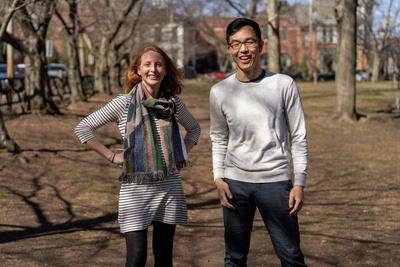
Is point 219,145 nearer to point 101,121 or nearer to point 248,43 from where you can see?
point 248,43

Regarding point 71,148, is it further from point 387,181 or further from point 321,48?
point 321,48

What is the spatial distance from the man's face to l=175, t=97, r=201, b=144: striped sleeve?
60 centimetres

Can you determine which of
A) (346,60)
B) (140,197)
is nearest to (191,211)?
(140,197)

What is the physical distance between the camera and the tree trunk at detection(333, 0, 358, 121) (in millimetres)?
20453

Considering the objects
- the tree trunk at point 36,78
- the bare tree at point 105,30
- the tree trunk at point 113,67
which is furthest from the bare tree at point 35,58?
the tree trunk at point 113,67

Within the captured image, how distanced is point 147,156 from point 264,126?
0.80m

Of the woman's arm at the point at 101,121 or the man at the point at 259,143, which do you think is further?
the woman's arm at the point at 101,121

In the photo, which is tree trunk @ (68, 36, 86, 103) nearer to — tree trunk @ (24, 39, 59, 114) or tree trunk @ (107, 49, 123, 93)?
tree trunk @ (24, 39, 59, 114)

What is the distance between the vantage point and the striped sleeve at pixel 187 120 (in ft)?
14.3

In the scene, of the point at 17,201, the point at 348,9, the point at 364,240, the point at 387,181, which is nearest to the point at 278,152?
the point at 364,240

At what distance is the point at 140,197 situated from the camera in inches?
163

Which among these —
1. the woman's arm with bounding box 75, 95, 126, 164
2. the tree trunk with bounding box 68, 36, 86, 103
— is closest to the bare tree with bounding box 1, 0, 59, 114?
the tree trunk with bounding box 68, 36, 86, 103

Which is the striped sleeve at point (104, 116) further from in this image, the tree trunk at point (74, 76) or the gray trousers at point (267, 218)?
the tree trunk at point (74, 76)

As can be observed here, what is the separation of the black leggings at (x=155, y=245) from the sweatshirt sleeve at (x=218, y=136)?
51cm
